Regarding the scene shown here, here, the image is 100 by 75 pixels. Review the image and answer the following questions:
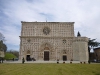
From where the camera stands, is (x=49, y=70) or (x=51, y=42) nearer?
(x=49, y=70)

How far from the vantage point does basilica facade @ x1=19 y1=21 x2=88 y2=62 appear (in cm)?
3522

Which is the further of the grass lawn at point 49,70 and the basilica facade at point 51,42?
the basilica facade at point 51,42

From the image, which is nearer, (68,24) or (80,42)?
(80,42)

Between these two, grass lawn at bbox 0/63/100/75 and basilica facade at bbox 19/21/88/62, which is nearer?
grass lawn at bbox 0/63/100/75

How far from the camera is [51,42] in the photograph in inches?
1430

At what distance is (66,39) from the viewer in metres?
36.3

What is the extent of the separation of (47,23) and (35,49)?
338 inches

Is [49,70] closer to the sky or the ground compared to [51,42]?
closer to the ground

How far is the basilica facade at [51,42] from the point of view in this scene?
116 feet

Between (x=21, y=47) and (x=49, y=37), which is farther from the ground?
(x=49, y=37)

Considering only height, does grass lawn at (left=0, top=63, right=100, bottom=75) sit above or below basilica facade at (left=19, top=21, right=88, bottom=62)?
below

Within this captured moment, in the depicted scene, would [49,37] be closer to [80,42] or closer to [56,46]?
[56,46]

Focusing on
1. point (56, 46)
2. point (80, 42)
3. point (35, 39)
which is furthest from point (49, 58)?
point (80, 42)

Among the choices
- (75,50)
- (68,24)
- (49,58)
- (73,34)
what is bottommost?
(49,58)
